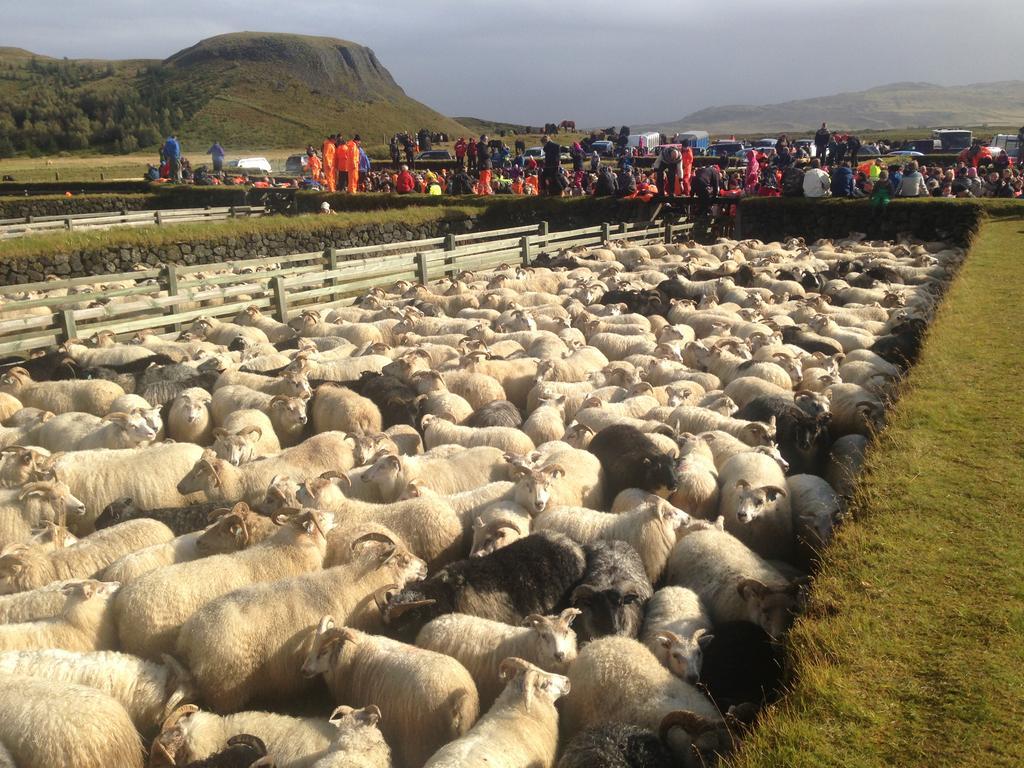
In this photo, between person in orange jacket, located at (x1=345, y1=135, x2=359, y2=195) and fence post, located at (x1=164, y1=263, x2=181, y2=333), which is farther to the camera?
person in orange jacket, located at (x1=345, y1=135, x2=359, y2=195)

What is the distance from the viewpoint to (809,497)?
6922 mm

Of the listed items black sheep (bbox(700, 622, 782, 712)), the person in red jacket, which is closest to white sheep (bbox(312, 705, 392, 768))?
black sheep (bbox(700, 622, 782, 712))

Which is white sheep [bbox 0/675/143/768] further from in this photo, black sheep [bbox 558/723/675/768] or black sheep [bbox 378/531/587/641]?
black sheep [bbox 558/723/675/768]

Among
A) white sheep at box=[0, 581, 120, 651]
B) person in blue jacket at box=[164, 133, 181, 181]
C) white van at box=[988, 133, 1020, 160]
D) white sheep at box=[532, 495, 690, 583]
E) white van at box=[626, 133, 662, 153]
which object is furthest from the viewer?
white van at box=[626, 133, 662, 153]

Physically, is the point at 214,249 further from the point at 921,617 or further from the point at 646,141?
the point at 646,141

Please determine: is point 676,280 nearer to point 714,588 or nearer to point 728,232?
point 728,232

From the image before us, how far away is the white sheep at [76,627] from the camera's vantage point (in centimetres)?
483

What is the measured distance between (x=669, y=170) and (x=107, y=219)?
17.4 metres

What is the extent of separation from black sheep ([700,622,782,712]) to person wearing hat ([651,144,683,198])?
21763mm

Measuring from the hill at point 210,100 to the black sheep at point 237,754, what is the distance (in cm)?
8031

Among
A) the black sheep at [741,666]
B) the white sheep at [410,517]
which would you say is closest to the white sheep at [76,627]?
the white sheep at [410,517]

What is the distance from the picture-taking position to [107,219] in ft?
81.2

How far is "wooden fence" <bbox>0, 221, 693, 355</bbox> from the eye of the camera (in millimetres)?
11570

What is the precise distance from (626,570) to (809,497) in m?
2.18
